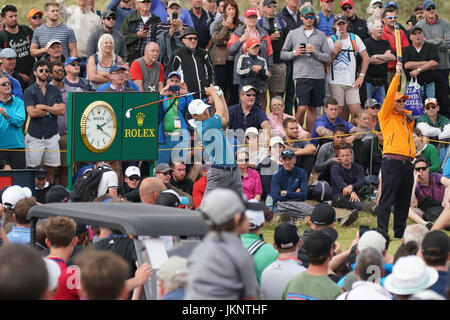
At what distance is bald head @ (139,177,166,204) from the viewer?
10102 millimetres

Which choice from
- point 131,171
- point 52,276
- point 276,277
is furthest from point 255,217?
point 131,171

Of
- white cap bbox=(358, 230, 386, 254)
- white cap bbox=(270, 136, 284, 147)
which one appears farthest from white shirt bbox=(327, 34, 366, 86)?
white cap bbox=(358, 230, 386, 254)

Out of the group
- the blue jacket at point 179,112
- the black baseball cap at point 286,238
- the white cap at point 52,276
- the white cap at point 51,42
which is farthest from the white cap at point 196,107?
the white cap at point 52,276

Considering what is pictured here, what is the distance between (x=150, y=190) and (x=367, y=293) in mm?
4736

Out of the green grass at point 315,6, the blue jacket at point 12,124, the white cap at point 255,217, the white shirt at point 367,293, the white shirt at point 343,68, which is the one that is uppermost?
the green grass at point 315,6

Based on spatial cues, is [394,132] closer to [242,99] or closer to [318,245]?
[242,99]

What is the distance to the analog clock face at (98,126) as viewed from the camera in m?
13.0

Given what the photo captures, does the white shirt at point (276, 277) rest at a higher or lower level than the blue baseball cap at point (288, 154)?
lower

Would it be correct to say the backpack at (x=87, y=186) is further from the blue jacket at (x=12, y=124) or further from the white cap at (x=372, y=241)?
the white cap at (x=372, y=241)

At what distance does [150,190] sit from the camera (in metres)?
10.1

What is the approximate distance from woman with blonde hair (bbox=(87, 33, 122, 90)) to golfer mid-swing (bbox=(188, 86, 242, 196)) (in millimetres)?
2995

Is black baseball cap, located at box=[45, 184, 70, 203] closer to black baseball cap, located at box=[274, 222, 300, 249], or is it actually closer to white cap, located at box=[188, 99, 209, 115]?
white cap, located at box=[188, 99, 209, 115]

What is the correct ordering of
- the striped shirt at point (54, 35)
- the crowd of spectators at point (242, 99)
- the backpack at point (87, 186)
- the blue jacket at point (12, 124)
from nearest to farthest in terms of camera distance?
the crowd of spectators at point (242, 99) → the backpack at point (87, 186) → the blue jacket at point (12, 124) → the striped shirt at point (54, 35)

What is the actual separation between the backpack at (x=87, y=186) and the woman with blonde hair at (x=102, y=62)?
233cm
